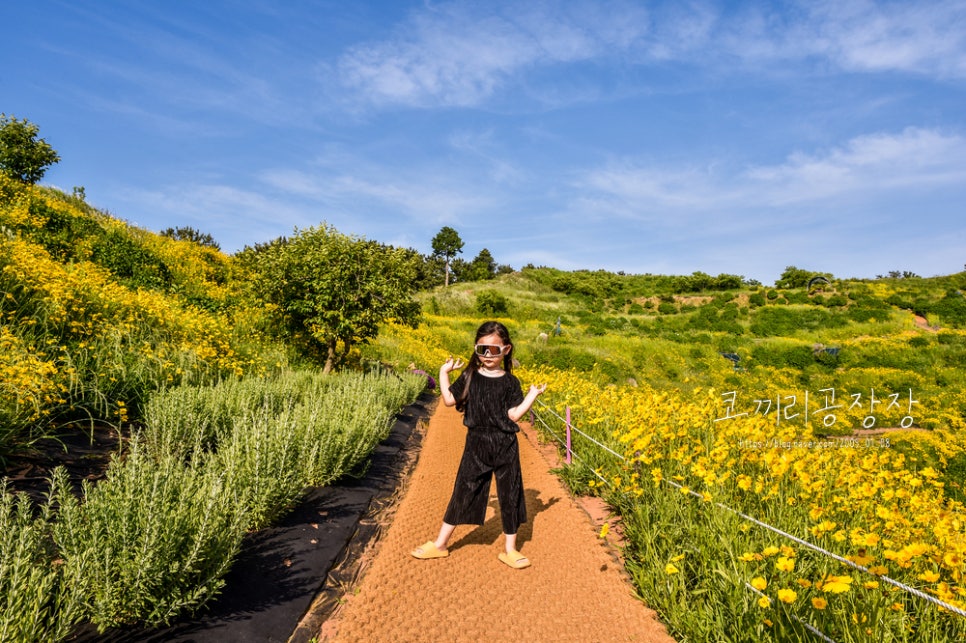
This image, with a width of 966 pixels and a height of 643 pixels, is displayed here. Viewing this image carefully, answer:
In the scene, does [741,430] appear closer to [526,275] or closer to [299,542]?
[299,542]

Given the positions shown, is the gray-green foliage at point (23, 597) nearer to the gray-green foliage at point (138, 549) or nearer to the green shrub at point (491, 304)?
the gray-green foliage at point (138, 549)

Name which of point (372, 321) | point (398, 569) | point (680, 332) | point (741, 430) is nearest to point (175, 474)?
point (398, 569)

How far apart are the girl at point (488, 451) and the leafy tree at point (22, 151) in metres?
21.7

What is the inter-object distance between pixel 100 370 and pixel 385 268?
7346mm

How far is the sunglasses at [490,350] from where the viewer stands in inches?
146

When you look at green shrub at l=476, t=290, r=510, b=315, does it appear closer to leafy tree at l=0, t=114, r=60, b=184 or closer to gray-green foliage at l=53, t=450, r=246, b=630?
leafy tree at l=0, t=114, r=60, b=184

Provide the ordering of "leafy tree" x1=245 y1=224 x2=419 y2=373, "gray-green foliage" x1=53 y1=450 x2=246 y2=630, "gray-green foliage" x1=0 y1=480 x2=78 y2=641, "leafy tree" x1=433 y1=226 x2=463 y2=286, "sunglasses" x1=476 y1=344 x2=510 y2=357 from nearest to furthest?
"gray-green foliage" x1=0 y1=480 x2=78 y2=641
"gray-green foliage" x1=53 y1=450 x2=246 y2=630
"sunglasses" x1=476 y1=344 x2=510 y2=357
"leafy tree" x1=245 y1=224 x2=419 y2=373
"leafy tree" x1=433 y1=226 x2=463 y2=286

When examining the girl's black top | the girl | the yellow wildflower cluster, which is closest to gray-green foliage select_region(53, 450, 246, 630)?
the girl

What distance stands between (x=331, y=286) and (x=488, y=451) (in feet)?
26.6

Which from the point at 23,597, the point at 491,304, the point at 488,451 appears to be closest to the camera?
the point at 23,597

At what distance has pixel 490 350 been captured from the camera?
3740 mm

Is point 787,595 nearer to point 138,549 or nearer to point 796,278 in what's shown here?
point 138,549

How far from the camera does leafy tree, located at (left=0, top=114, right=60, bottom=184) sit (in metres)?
16.6

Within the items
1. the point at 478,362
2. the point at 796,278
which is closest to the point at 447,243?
the point at 796,278
